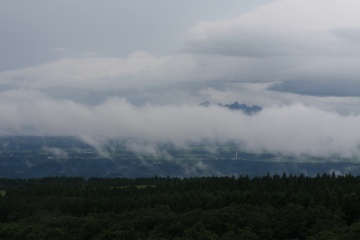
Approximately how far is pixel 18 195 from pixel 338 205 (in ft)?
429

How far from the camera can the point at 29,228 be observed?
118m

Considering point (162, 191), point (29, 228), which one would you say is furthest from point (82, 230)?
point (162, 191)

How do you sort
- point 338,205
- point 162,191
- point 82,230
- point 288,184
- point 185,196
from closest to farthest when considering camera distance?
1. point 338,205
2. point 82,230
3. point 185,196
4. point 288,184
5. point 162,191

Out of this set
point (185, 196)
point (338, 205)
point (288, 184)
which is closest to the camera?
point (338, 205)

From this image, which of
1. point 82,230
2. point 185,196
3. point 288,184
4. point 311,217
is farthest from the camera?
point 288,184

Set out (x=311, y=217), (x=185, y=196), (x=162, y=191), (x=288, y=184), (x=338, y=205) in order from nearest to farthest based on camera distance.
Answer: (x=311, y=217)
(x=338, y=205)
(x=185, y=196)
(x=288, y=184)
(x=162, y=191)

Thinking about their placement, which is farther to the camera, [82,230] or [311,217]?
[82,230]

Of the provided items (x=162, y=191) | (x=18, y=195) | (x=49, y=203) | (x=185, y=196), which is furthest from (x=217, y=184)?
(x=18, y=195)

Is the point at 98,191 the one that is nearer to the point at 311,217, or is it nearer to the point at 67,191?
the point at 67,191

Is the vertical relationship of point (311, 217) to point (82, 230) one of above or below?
above

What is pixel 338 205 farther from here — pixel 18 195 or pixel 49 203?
pixel 18 195

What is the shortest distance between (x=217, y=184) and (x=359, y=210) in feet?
273

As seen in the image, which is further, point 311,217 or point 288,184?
point 288,184

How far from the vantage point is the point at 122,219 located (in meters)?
118
